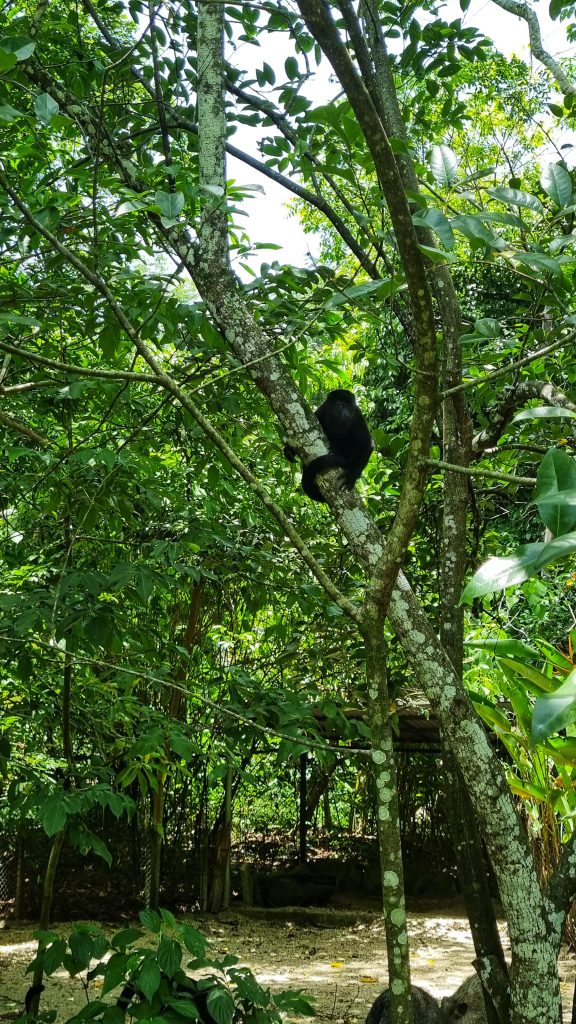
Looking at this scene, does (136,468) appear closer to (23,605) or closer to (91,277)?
(23,605)

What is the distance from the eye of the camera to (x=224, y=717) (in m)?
2.88

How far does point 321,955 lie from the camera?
22.0 feet

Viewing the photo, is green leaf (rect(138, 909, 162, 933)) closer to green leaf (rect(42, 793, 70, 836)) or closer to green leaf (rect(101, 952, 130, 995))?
green leaf (rect(101, 952, 130, 995))

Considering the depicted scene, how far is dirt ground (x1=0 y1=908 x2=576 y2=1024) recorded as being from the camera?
5.18 meters

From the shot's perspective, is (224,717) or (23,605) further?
(224,717)

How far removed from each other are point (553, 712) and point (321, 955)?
7084 millimetres

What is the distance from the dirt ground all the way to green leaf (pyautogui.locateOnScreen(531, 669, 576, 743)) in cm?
481

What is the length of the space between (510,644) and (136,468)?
152 cm

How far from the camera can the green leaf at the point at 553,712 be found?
547 millimetres

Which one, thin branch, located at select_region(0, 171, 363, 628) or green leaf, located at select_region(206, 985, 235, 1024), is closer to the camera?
thin branch, located at select_region(0, 171, 363, 628)

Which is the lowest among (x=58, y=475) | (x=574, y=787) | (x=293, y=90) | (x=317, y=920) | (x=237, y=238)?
(x=317, y=920)

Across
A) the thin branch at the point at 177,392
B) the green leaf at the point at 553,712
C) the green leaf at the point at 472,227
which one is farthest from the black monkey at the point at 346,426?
the green leaf at the point at 553,712

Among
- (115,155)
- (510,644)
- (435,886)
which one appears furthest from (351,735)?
(435,886)

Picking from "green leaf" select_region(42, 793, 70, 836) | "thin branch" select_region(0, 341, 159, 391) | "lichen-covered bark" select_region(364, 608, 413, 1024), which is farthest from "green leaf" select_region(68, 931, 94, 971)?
"thin branch" select_region(0, 341, 159, 391)
